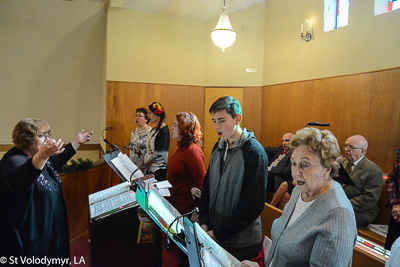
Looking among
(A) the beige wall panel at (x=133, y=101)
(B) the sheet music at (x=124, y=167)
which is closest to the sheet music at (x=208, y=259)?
(B) the sheet music at (x=124, y=167)

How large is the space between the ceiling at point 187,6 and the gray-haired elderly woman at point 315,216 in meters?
4.59

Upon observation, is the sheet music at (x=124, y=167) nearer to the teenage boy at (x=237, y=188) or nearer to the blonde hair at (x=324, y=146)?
the teenage boy at (x=237, y=188)

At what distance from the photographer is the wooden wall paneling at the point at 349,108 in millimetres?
3340

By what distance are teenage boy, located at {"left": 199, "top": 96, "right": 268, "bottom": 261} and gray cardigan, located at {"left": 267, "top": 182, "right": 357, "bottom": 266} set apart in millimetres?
357

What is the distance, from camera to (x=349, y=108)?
385 centimetres

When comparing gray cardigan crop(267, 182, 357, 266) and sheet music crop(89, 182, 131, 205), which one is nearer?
gray cardigan crop(267, 182, 357, 266)

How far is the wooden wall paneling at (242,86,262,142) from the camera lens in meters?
5.48

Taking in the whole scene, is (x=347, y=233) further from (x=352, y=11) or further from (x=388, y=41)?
(x=352, y=11)

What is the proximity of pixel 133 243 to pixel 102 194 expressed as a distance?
401 millimetres

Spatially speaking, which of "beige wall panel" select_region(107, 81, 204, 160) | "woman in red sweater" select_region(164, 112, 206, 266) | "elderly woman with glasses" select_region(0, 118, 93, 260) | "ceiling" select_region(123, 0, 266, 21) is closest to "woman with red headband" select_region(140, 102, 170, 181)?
"woman in red sweater" select_region(164, 112, 206, 266)

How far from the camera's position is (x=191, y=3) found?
5.21 meters

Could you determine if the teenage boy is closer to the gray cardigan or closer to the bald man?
the gray cardigan

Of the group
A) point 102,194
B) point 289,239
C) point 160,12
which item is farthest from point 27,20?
point 289,239

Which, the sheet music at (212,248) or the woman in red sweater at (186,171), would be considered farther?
the woman in red sweater at (186,171)
